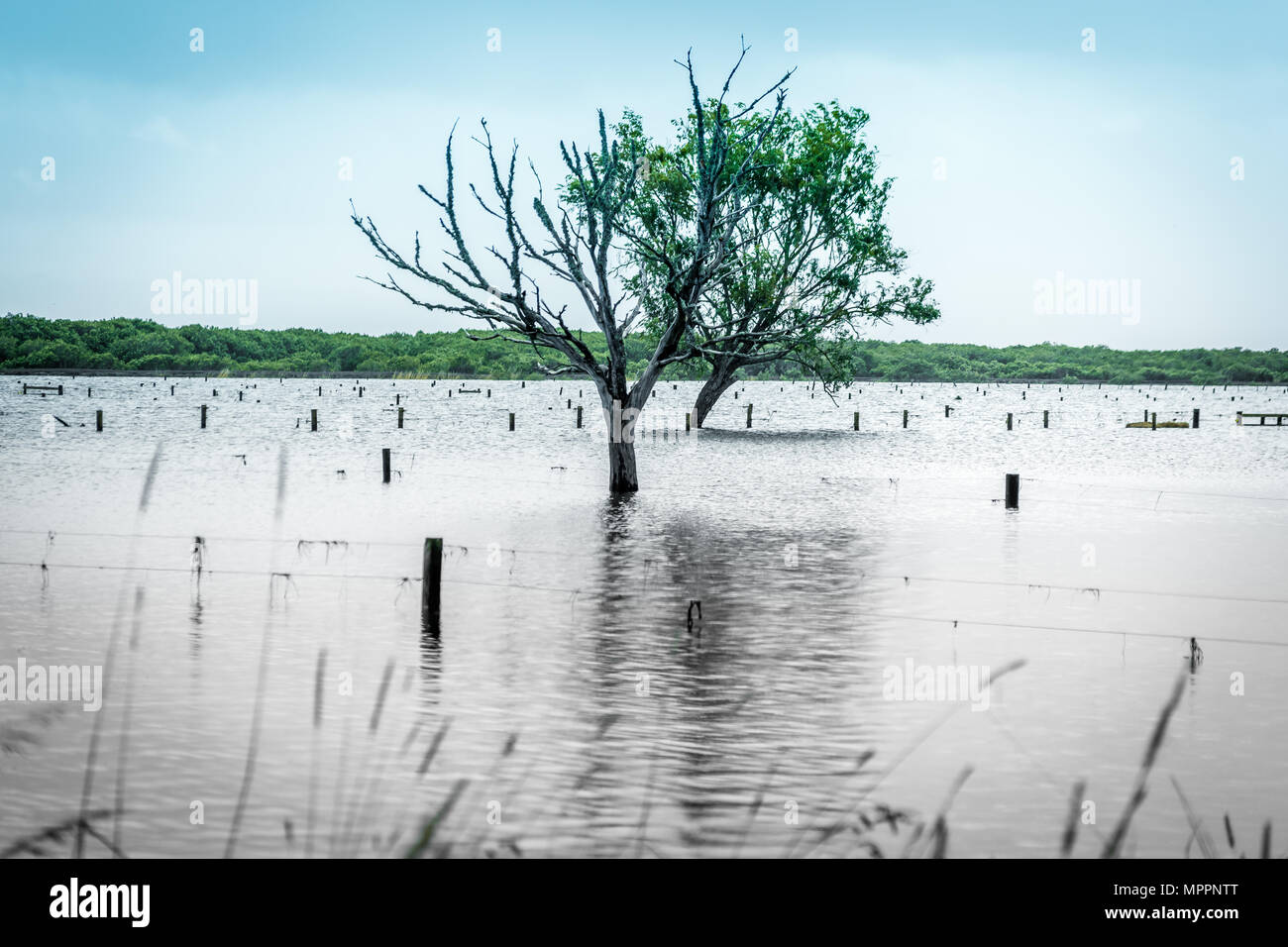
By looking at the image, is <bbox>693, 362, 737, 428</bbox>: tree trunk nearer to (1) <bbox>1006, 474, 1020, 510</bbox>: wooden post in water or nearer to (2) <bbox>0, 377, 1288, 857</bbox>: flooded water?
(2) <bbox>0, 377, 1288, 857</bbox>: flooded water

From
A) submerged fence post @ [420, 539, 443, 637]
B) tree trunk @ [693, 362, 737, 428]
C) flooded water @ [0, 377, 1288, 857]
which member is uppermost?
tree trunk @ [693, 362, 737, 428]

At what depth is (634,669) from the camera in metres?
13.5

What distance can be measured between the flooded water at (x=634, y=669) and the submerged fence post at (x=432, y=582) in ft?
0.86

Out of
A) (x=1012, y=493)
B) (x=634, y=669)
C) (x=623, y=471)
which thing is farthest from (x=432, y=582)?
(x=1012, y=493)

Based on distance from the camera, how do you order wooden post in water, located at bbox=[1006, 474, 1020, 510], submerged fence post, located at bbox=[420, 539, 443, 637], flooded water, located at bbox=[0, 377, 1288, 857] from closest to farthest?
flooded water, located at bbox=[0, 377, 1288, 857]
submerged fence post, located at bbox=[420, 539, 443, 637]
wooden post in water, located at bbox=[1006, 474, 1020, 510]

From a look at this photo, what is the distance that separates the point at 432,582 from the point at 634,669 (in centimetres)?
308

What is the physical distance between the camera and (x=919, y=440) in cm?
6731

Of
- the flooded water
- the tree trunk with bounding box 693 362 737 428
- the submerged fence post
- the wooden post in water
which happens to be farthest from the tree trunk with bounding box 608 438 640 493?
the tree trunk with bounding box 693 362 737 428

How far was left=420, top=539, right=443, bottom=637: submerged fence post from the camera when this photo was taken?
49.3 ft

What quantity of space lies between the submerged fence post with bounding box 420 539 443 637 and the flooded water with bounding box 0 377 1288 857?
26 cm

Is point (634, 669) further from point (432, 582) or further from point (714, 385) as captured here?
point (714, 385)

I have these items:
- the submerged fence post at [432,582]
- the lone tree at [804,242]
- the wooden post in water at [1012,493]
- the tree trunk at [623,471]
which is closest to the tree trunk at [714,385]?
the lone tree at [804,242]

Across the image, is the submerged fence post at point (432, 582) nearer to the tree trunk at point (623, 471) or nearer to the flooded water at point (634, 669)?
the flooded water at point (634, 669)

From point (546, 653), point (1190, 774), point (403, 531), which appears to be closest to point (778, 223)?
point (403, 531)
